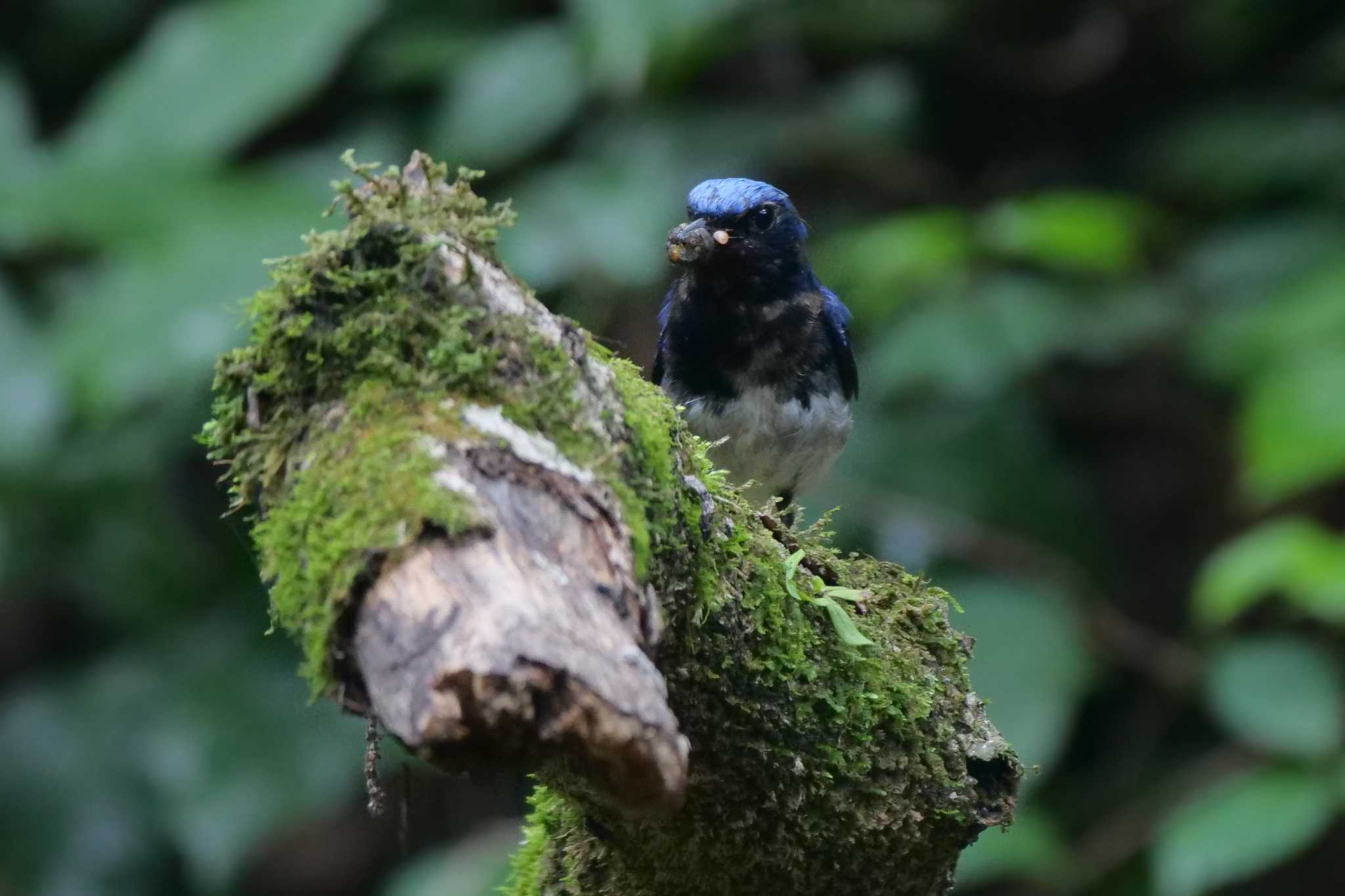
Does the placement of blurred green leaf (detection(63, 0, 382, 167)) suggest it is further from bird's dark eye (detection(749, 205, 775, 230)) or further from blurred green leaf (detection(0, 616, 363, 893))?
bird's dark eye (detection(749, 205, 775, 230))

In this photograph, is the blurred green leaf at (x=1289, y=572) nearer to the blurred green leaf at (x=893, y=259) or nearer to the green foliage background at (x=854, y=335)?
the green foliage background at (x=854, y=335)

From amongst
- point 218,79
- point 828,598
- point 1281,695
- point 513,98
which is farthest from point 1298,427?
point 218,79

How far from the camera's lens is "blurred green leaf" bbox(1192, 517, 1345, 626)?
13.2ft

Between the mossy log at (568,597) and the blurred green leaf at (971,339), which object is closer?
the mossy log at (568,597)

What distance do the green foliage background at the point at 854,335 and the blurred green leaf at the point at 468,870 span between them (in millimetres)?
21

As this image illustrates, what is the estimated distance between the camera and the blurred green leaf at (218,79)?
5262 mm

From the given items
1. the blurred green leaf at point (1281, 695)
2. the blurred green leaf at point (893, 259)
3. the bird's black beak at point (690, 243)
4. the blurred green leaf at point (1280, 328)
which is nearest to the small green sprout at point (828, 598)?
the bird's black beak at point (690, 243)

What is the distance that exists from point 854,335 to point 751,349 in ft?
4.83

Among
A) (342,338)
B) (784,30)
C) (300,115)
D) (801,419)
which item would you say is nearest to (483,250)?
(342,338)

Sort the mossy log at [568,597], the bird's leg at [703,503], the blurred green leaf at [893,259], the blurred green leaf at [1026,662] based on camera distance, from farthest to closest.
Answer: the blurred green leaf at [893,259] → the blurred green leaf at [1026,662] → the bird's leg at [703,503] → the mossy log at [568,597]

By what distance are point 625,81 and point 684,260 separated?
1863 mm

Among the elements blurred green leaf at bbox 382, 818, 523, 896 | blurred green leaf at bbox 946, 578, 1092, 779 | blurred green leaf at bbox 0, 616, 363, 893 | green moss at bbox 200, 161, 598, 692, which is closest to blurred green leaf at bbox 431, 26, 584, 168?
blurred green leaf at bbox 0, 616, 363, 893

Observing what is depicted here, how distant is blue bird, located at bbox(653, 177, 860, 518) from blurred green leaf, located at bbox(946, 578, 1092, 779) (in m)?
1.03

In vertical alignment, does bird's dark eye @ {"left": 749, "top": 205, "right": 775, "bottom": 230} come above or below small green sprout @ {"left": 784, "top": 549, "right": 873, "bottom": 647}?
above
